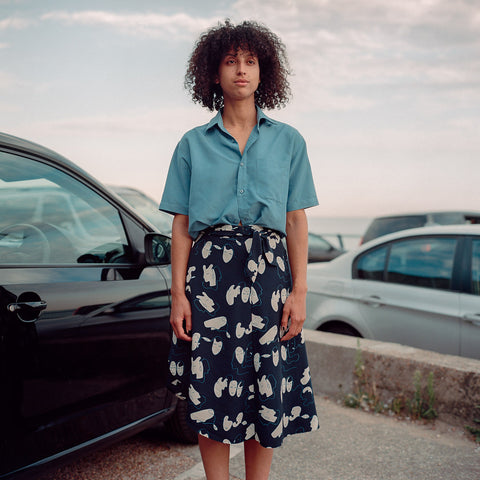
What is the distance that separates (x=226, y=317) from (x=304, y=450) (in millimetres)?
1519

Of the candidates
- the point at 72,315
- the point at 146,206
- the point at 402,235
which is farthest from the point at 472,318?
the point at 146,206

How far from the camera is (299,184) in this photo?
6.68 feet

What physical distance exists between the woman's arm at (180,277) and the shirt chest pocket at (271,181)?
33 centimetres

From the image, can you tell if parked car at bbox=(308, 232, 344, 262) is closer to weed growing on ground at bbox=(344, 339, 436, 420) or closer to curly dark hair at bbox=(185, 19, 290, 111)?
weed growing on ground at bbox=(344, 339, 436, 420)

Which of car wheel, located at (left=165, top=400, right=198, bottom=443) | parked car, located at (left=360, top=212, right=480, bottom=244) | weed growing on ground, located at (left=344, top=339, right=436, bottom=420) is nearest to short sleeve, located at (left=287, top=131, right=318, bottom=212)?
car wheel, located at (left=165, top=400, right=198, bottom=443)

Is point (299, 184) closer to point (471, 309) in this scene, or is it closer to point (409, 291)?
point (471, 309)

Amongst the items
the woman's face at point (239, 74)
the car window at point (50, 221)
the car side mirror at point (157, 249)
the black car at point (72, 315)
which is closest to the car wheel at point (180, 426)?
the black car at point (72, 315)

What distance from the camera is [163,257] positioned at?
8.64 ft

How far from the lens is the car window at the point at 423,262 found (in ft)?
13.1

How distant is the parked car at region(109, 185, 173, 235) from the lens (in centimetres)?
528

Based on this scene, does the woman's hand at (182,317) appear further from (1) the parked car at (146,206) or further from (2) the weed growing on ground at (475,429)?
(1) the parked car at (146,206)

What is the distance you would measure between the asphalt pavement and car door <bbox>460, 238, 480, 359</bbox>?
65 centimetres

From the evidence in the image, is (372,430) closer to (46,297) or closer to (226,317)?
(226,317)

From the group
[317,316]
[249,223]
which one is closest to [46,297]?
[249,223]
